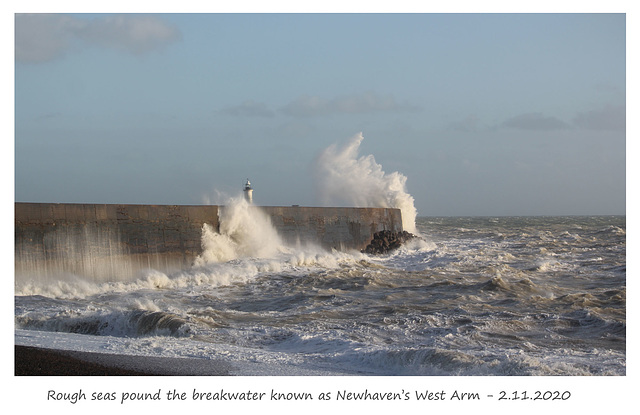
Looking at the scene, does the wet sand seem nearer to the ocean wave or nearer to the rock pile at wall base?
the ocean wave

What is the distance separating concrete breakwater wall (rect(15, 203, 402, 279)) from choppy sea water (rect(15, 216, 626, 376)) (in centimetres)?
25

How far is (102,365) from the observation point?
4.62 metres

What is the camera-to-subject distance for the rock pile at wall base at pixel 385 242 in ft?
55.7

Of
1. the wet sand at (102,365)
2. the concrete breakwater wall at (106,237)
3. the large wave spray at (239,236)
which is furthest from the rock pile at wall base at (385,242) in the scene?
the wet sand at (102,365)

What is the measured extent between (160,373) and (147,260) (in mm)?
6381

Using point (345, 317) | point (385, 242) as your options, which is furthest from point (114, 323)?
point (385, 242)

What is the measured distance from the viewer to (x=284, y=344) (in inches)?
238

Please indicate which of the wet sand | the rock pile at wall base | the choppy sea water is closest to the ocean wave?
the choppy sea water

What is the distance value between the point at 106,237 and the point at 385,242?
9249 mm

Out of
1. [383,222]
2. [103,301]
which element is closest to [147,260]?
[103,301]

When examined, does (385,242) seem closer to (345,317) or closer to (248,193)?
(248,193)

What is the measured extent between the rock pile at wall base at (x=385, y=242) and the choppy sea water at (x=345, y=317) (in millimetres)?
4417

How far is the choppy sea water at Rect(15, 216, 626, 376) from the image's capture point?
5.29 meters
